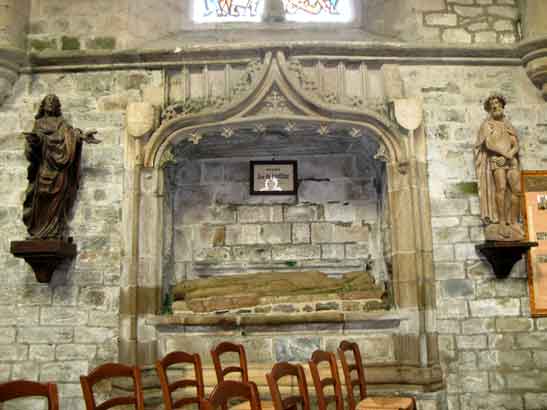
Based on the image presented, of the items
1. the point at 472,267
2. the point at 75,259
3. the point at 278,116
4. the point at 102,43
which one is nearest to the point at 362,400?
the point at 472,267

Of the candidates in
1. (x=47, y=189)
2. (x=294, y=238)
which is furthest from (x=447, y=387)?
(x=47, y=189)

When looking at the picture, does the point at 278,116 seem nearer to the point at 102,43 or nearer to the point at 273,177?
the point at 273,177

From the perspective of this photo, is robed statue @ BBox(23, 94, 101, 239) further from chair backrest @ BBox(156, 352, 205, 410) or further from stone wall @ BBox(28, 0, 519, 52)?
chair backrest @ BBox(156, 352, 205, 410)

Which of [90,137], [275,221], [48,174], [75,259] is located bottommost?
[75,259]

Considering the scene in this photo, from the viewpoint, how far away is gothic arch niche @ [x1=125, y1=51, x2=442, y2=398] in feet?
14.7

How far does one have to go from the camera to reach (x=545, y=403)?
14.6 feet

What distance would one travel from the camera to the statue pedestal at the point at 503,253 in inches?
172

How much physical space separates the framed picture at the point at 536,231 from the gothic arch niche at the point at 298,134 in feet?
2.71

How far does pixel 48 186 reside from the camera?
446 centimetres

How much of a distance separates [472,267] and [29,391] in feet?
11.3

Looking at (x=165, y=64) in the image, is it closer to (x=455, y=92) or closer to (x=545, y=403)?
(x=455, y=92)

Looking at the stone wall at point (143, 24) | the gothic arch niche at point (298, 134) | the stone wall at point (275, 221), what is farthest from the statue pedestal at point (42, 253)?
the stone wall at point (143, 24)

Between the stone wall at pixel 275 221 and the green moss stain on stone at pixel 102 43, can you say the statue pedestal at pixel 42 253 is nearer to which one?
the stone wall at pixel 275 221

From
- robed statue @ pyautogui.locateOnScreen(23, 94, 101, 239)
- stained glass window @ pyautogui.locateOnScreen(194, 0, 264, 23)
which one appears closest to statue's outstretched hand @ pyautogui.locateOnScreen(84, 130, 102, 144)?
robed statue @ pyautogui.locateOnScreen(23, 94, 101, 239)
